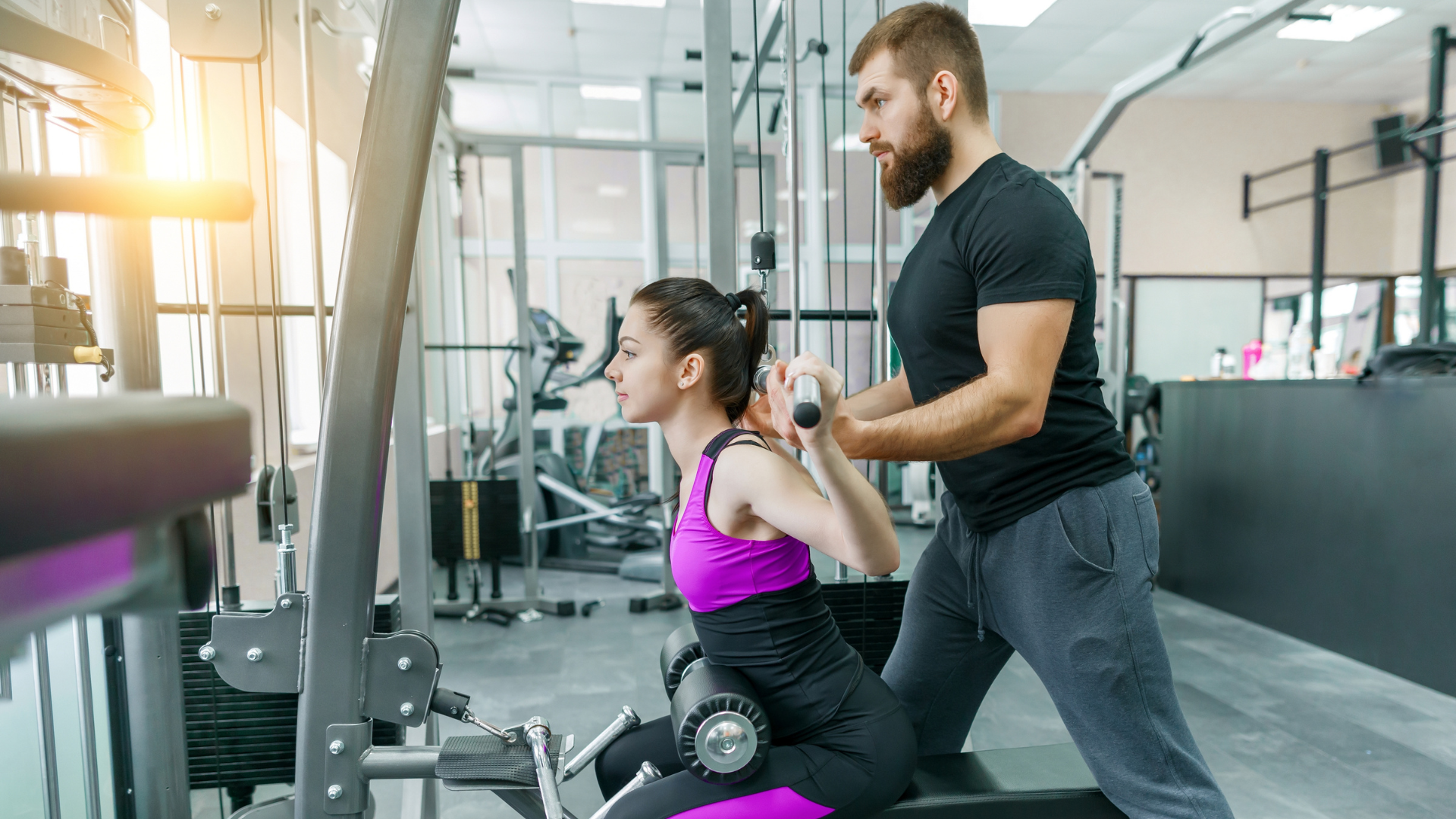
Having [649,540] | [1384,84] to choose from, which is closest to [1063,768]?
[649,540]

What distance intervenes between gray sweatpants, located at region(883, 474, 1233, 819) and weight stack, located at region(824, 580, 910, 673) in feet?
2.00

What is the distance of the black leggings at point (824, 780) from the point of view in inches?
36.7

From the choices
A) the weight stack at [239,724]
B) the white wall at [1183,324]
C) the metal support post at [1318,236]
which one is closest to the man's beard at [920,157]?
the weight stack at [239,724]

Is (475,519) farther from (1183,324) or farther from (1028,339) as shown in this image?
(1183,324)

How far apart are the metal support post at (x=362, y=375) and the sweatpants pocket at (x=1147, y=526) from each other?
0.97 metres

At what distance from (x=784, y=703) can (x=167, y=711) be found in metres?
1.18

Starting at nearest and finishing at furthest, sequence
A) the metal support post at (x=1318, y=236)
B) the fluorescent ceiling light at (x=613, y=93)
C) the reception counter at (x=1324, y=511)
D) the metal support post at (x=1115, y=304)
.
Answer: the reception counter at (x=1324, y=511) < the metal support post at (x=1115, y=304) < the metal support post at (x=1318, y=236) < the fluorescent ceiling light at (x=613, y=93)

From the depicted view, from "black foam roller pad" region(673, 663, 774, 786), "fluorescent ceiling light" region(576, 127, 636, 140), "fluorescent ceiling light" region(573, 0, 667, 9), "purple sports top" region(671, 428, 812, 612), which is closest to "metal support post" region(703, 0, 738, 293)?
"purple sports top" region(671, 428, 812, 612)

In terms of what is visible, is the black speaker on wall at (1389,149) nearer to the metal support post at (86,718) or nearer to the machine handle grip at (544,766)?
the machine handle grip at (544,766)

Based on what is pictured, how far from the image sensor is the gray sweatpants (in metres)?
0.97

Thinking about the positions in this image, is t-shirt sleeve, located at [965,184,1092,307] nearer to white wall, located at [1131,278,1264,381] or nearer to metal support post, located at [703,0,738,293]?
metal support post, located at [703,0,738,293]

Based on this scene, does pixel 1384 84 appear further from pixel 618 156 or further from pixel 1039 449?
pixel 1039 449

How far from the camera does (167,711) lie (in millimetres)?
1397

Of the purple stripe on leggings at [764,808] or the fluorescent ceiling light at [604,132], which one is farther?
the fluorescent ceiling light at [604,132]
